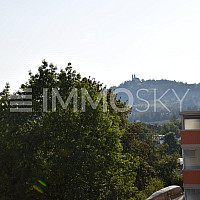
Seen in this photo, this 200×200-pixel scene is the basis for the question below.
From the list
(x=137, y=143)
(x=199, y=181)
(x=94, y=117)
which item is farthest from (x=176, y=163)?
(x=94, y=117)

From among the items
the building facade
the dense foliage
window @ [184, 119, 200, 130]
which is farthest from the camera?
window @ [184, 119, 200, 130]

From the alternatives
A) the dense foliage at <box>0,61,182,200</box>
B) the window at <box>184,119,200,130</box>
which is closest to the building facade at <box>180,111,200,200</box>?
the window at <box>184,119,200,130</box>

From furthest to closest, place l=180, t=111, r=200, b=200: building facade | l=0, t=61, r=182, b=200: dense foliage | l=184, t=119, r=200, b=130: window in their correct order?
l=184, t=119, r=200, b=130: window < l=180, t=111, r=200, b=200: building facade < l=0, t=61, r=182, b=200: dense foliage

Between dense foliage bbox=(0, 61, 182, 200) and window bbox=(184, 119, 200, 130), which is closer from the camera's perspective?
dense foliage bbox=(0, 61, 182, 200)

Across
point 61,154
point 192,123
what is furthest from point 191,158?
point 61,154

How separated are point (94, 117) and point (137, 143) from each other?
45.1 feet

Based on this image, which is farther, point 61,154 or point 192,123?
point 192,123

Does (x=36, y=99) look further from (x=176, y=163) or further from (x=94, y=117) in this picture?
(x=176, y=163)

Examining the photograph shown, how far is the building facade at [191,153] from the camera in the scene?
2714 centimetres

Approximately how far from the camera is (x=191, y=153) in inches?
1094

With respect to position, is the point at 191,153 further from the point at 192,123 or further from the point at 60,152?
the point at 60,152

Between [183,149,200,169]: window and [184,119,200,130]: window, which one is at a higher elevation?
[184,119,200,130]: window

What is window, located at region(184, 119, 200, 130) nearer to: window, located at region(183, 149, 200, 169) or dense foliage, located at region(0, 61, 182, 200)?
window, located at region(183, 149, 200, 169)

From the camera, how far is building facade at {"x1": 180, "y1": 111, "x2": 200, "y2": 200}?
1069 inches
